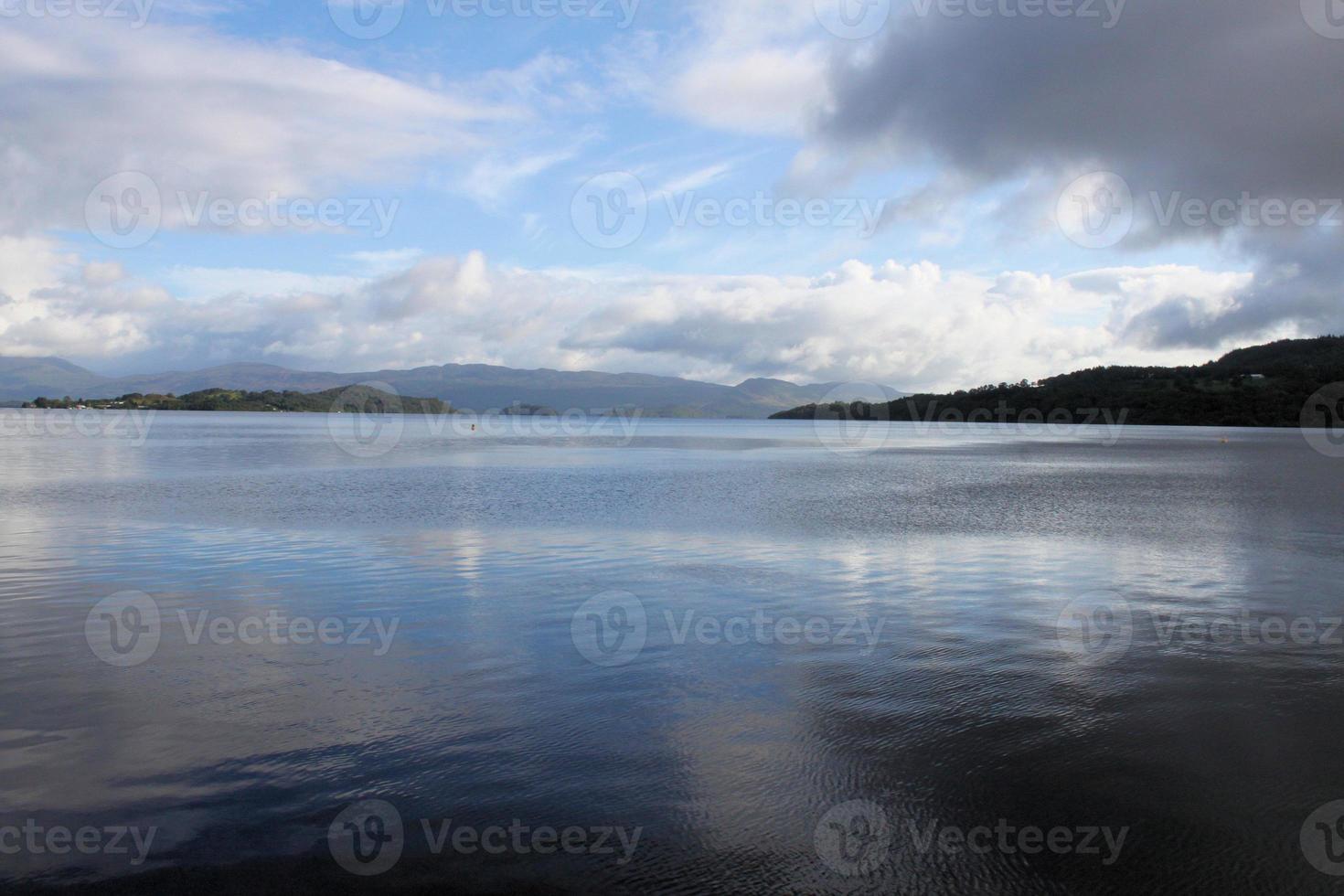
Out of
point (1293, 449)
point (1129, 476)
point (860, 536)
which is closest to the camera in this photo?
point (860, 536)

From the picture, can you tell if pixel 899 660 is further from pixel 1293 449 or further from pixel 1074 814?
pixel 1293 449

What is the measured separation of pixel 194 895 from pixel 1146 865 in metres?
6.16

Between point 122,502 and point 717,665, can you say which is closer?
point 717,665

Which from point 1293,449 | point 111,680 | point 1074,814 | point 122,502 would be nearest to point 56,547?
point 122,502

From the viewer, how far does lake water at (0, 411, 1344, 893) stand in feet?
18.7

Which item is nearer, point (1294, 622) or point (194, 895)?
point (194, 895)

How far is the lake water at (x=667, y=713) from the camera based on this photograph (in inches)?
225

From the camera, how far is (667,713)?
27.4 ft

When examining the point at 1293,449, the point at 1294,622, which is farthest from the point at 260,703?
the point at 1293,449

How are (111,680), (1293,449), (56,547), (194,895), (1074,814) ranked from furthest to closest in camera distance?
(1293,449)
(56,547)
(111,680)
(1074,814)
(194,895)

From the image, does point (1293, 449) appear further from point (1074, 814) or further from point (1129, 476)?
point (1074, 814)

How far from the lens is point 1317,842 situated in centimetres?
596

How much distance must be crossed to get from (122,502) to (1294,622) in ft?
96.9

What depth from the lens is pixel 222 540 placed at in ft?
63.1
